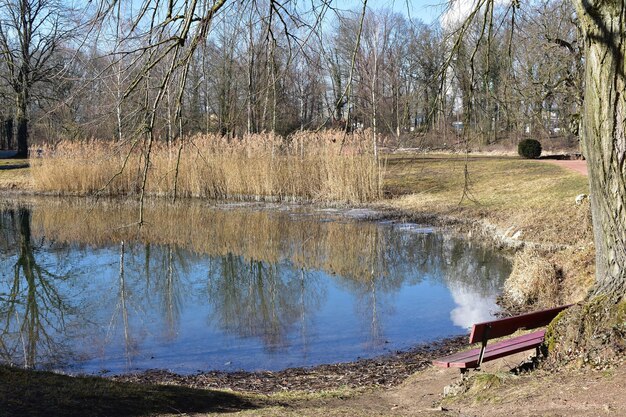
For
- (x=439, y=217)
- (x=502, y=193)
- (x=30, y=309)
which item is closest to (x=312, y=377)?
(x=30, y=309)

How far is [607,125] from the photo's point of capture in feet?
16.7

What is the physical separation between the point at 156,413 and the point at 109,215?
16.2 m

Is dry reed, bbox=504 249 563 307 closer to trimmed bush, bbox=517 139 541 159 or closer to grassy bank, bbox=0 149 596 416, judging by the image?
grassy bank, bbox=0 149 596 416

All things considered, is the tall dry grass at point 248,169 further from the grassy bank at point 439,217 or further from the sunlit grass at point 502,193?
the sunlit grass at point 502,193

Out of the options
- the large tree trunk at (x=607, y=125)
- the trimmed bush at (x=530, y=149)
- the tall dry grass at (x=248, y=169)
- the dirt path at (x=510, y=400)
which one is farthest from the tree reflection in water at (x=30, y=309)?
the trimmed bush at (x=530, y=149)

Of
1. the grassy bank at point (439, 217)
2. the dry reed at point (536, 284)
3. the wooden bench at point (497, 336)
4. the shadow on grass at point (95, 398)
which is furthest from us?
the dry reed at point (536, 284)

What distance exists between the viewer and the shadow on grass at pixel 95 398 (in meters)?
4.59

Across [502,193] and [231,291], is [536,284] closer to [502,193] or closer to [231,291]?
[231,291]

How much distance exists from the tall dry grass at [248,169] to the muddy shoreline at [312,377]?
1271cm

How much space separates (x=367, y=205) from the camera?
20.5 meters

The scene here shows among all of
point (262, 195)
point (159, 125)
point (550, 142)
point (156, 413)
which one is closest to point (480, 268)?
point (159, 125)

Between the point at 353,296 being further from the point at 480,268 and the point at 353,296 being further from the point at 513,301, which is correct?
the point at 480,268

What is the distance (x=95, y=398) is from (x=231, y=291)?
20.1ft

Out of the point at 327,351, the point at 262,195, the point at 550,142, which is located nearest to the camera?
the point at 327,351
